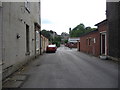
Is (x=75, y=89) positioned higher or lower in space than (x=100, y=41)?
lower

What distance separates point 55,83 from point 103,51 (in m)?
14.1

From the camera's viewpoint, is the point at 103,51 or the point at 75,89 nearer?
the point at 75,89

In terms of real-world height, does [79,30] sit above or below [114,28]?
above

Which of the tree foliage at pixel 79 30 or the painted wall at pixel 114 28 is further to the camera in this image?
the tree foliage at pixel 79 30

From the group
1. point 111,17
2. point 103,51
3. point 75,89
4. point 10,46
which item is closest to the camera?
point 75,89

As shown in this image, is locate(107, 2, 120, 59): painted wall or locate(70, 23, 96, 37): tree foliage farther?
locate(70, 23, 96, 37): tree foliage

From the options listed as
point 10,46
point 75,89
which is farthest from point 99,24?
point 75,89

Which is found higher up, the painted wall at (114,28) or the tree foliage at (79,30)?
the tree foliage at (79,30)

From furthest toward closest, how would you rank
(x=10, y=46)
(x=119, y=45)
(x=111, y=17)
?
1. (x=111, y=17)
2. (x=119, y=45)
3. (x=10, y=46)

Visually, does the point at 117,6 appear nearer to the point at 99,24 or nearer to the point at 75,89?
the point at 99,24

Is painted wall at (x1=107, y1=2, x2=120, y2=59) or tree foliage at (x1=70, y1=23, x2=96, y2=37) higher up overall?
tree foliage at (x1=70, y1=23, x2=96, y2=37)

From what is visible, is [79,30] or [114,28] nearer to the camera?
[114,28]

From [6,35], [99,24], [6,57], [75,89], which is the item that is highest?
[99,24]

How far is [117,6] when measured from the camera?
15.8 m
